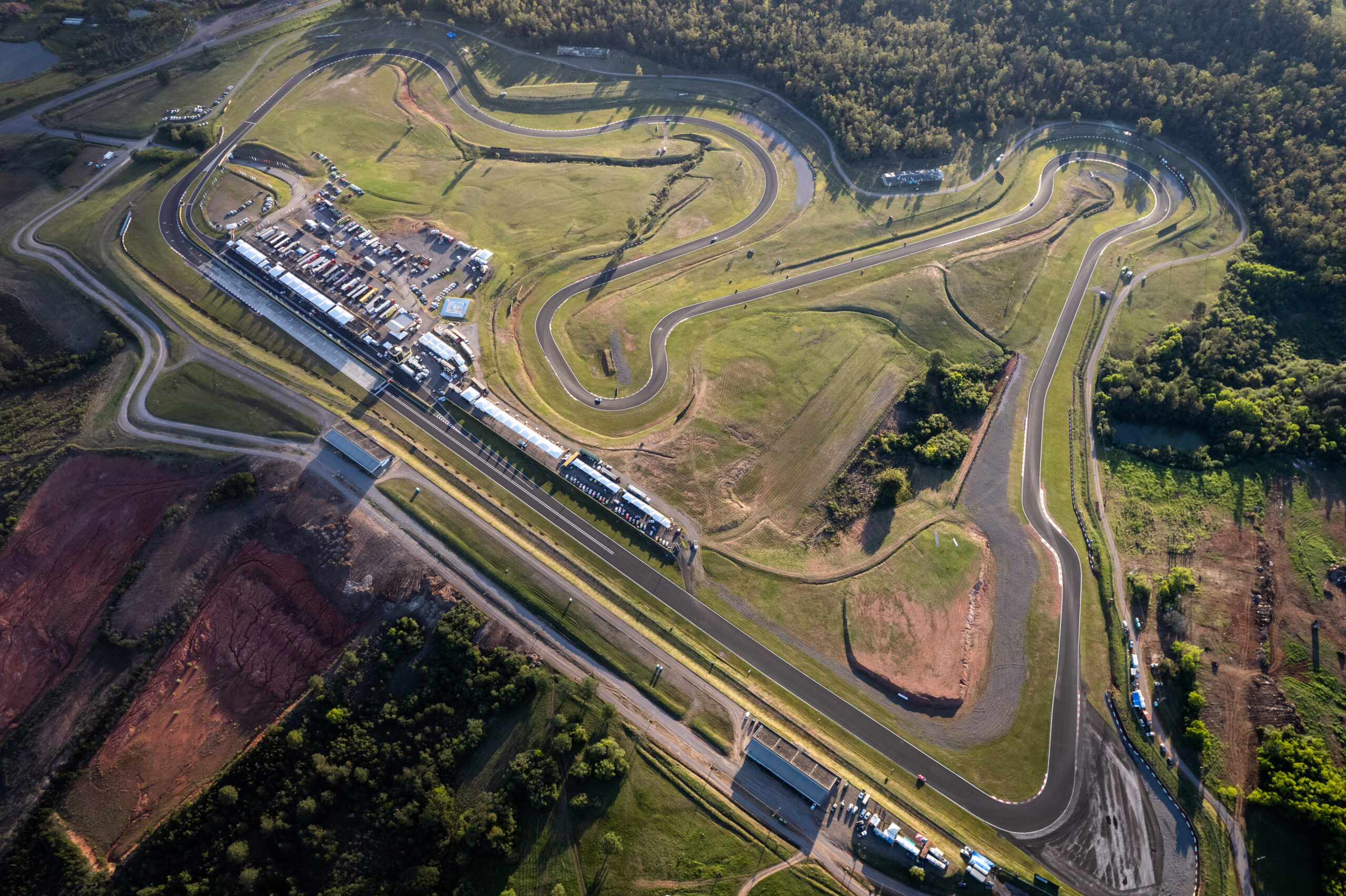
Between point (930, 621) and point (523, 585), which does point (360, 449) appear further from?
point (930, 621)

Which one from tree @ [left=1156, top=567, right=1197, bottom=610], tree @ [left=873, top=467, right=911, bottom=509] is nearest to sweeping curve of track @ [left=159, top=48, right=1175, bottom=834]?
tree @ [left=1156, top=567, right=1197, bottom=610]

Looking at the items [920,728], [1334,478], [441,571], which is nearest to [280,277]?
[441,571]

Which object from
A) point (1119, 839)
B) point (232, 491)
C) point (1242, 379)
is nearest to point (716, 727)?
point (1119, 839)

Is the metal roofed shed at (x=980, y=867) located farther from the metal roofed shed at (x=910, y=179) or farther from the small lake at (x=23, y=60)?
the small lake at (x=23, y=60)

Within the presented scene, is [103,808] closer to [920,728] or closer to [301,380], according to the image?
[301,380]

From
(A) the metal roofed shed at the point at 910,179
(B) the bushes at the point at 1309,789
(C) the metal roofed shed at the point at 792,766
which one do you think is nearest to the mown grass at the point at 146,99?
(A) the metal roofed shed at the point at 910,179
